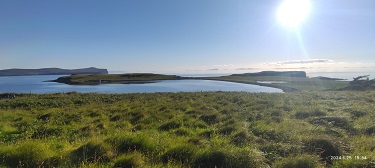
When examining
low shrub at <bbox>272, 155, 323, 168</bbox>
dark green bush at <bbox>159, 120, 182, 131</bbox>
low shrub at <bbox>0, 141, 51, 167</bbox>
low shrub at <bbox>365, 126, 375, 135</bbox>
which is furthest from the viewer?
dark green bush at <bbox>159, 120, 182, 131</bbox>

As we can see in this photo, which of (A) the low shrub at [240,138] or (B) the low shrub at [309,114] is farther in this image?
(B) the low shrub at [309,114]

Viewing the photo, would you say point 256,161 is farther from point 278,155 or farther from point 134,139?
point 134,139

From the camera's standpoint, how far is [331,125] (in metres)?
11.7

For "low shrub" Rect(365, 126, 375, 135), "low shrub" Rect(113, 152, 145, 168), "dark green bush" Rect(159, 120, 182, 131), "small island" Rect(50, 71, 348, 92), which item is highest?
"low shrub" Rect(113, 152, 145, 168)

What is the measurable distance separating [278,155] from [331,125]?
6.06 m

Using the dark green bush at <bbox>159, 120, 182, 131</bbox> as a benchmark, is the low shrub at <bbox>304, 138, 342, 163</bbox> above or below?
above

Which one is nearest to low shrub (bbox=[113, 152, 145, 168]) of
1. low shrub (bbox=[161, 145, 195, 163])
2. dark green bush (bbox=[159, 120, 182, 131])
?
low shrub (bbox=[161, 145, 195, 163])

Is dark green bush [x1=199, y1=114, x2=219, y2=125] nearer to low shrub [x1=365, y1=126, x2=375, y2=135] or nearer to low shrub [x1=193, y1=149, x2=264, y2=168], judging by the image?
low shrub [x1=193, y1=149, x2=264, y2=168]

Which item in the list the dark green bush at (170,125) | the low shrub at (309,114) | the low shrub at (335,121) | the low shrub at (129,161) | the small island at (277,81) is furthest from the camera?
the small island at (277,81)

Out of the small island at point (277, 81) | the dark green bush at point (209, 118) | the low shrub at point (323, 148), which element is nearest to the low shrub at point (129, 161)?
the low shrub at point (323, 148)

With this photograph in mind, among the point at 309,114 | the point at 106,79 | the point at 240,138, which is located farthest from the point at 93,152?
the point at 106,79

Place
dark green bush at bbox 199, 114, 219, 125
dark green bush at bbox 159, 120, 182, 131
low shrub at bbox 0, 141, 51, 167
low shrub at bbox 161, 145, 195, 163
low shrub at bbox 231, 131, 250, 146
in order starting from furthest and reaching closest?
dark green bush at bbox 199, 114, 219, 125, dark green bush at bbox 159, 120, 182, 131, low shrub at bbox 231, 131, 250, 146, low shrub at bbox 161, 145, 195, 163, low shrub at bbox 0, 141, 51, 167

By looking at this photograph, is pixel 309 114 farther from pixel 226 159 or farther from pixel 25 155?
pixel 25 155

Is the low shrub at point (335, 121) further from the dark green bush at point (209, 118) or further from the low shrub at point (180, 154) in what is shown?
the low shrub at point (180, 154)
